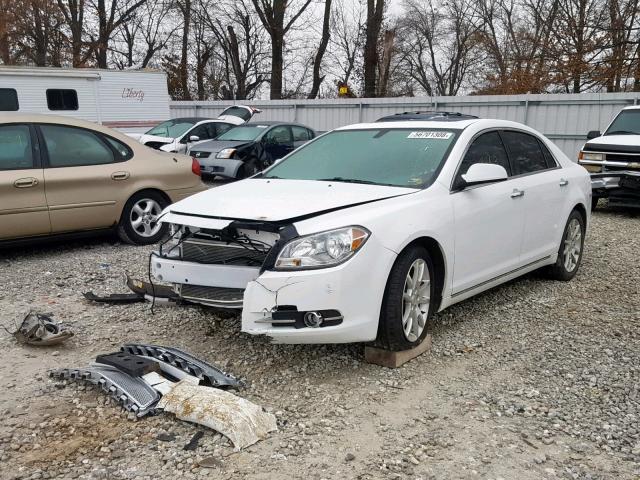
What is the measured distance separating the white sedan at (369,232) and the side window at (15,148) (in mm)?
2838

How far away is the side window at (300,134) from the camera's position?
572 inches

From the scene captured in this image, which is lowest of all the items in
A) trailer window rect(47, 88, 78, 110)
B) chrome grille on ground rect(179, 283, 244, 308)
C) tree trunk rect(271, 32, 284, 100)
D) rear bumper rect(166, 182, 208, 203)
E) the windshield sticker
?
chrome grille on ground rect(179, 283, 244, 308)

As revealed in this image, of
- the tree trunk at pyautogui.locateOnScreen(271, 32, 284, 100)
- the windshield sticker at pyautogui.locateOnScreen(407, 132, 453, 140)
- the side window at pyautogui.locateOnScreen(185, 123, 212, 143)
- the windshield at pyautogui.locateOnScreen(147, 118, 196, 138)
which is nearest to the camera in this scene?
the windshield sticker at pyautogui.locateOnScreen(407, 132, 453, 140)

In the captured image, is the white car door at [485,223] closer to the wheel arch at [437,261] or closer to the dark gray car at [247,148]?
the wheel arch at [437,261]

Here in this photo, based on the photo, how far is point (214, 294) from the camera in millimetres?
3879

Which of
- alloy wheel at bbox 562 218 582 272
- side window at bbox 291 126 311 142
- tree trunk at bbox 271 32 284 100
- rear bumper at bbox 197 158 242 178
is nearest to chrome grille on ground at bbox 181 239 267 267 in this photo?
alloy wheel at bbox 562 218 582 272

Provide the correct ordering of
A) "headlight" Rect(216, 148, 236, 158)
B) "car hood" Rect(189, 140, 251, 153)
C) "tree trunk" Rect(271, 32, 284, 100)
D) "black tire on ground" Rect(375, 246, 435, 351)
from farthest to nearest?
"tree trunk" Rect(271, 32, 284, 100)
"car hood" Rect(189, 140, 251, 153)
"headlight" Rect(216, 148, 236, 158)
"black tire on ground" Rect(375, 246, 435, 351)

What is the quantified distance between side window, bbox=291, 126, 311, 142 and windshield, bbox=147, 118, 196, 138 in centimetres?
317

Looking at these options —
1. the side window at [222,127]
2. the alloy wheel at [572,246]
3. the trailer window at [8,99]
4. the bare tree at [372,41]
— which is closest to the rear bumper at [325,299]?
the alloy wheel at [572,246]

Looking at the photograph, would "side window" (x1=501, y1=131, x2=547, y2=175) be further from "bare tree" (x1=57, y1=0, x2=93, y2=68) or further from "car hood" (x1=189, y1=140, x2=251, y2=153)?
"bare tree" (x1=57, y1=0, x2=93, y2=68)

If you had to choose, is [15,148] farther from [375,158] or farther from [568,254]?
[568,254]

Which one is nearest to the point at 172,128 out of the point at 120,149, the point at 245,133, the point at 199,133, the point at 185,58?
the point at 199,133

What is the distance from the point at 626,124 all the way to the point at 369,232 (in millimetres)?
9523

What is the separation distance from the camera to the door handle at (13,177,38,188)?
6.14 meters
